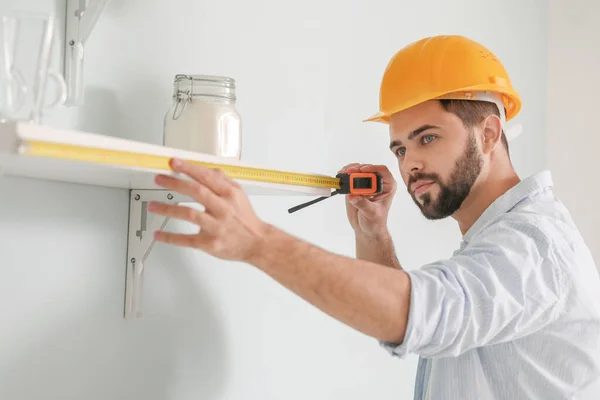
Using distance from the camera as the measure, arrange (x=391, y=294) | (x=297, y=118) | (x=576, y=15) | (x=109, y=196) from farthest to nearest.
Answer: (x=576, y=15)
(x=297, y=118)
(x=109, y=196)
(x=391, y=294)

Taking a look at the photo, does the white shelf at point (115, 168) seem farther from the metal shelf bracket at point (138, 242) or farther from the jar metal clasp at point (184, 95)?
the jar metal clasp at point (184, 95)

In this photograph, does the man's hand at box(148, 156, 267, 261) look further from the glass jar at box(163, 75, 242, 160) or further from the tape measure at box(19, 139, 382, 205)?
the glass jar at box(163, 75, 242, 160)

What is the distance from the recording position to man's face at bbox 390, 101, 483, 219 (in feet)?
4.39

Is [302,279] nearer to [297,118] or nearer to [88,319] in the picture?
[88,319]

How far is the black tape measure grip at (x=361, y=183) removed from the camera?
1.31 metres

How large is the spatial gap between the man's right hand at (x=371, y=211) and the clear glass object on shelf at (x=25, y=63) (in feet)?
2.42

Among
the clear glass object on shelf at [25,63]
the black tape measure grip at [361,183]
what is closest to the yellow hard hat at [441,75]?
the black tape measure grip at [361,183]

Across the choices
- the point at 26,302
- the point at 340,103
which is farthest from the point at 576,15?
the point at 26,302

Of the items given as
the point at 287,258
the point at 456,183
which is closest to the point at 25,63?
the point at 287,258

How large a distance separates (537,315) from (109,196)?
0.72m

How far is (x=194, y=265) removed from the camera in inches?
52.6

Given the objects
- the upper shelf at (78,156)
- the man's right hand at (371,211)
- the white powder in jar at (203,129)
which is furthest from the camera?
the man's right hand at (371,211)

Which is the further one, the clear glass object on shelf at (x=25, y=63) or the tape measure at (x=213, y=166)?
the clear glass object on shelf at (x=25, y=63)

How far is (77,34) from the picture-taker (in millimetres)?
1072
